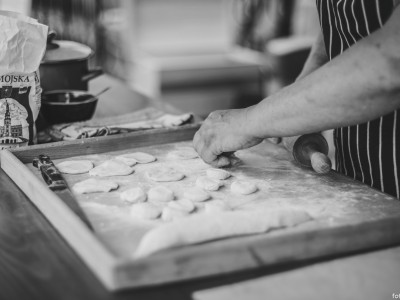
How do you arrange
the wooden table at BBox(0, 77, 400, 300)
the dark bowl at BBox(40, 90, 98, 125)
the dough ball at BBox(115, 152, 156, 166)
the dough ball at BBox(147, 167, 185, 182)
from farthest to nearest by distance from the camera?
the dark bowl at BBox(40, 90, 98, 125) < the dough ball at BBox(115, 152, 156, 166) < the dough ball at BBox(147, 167, 185, 182) < the wooden table at BBox(0, 77, 400, 300)

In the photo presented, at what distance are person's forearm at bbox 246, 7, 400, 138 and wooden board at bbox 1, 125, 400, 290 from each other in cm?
18

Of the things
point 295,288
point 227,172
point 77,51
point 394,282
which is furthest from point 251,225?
point 77,51

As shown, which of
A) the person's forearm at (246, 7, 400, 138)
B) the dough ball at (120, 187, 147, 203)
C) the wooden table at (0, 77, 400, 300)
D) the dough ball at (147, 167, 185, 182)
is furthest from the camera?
the dough ball at (147, 167, 185, 182)

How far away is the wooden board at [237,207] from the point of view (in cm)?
100

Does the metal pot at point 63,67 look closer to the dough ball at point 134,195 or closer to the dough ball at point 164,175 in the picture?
the dough ball at point 164,175

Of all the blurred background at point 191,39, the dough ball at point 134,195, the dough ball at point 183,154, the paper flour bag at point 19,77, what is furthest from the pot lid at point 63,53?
the blurred background at point 191,39

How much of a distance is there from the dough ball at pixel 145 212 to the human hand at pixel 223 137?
0.33 m

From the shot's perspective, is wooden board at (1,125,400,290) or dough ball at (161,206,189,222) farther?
dough ball at (161,206,189,222)

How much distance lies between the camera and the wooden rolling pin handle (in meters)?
1.48


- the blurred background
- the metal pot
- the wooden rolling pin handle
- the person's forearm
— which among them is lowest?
the blurred background

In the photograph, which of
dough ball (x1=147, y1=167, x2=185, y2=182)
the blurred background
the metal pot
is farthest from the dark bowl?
the blurred background

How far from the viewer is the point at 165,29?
580 cm

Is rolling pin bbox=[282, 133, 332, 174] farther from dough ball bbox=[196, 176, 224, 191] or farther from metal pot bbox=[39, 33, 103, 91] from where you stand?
metal pot bbox=[39, 33, 103, 91]

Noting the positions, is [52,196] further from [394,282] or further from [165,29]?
[165,29]
